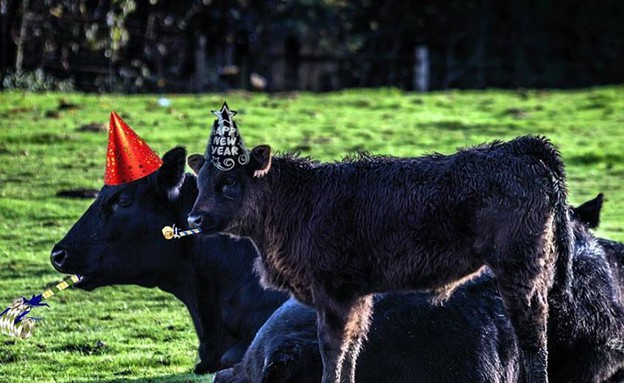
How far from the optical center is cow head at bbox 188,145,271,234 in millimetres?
8219

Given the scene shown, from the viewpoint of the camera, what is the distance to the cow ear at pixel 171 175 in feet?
34.0

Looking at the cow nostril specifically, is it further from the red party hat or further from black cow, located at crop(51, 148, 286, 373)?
the red party hat

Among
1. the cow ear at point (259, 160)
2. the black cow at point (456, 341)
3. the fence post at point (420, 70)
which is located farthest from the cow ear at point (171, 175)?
the fence post at point (420, 70)

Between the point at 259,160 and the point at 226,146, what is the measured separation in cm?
22

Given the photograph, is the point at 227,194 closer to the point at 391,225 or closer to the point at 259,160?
the point at 259,160

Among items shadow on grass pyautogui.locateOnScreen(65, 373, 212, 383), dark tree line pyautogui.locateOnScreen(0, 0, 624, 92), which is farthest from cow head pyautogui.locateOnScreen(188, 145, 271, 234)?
dark tree line pyautogui.locateOnScreen(0, 0, 624, 92)

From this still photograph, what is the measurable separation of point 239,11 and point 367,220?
22.8m

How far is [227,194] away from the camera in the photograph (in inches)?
326

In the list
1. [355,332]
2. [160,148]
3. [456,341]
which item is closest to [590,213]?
[456,341]

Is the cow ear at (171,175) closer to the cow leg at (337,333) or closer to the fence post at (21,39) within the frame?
the cow leg at (337,333)

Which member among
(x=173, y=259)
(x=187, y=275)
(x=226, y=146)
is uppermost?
(x=226, y=146)

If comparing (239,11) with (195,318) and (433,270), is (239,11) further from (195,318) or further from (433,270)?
(433,270)

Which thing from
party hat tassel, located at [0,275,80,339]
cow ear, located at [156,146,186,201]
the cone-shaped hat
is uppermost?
the cone-shaped hat

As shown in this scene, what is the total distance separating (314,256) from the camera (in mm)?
8258
